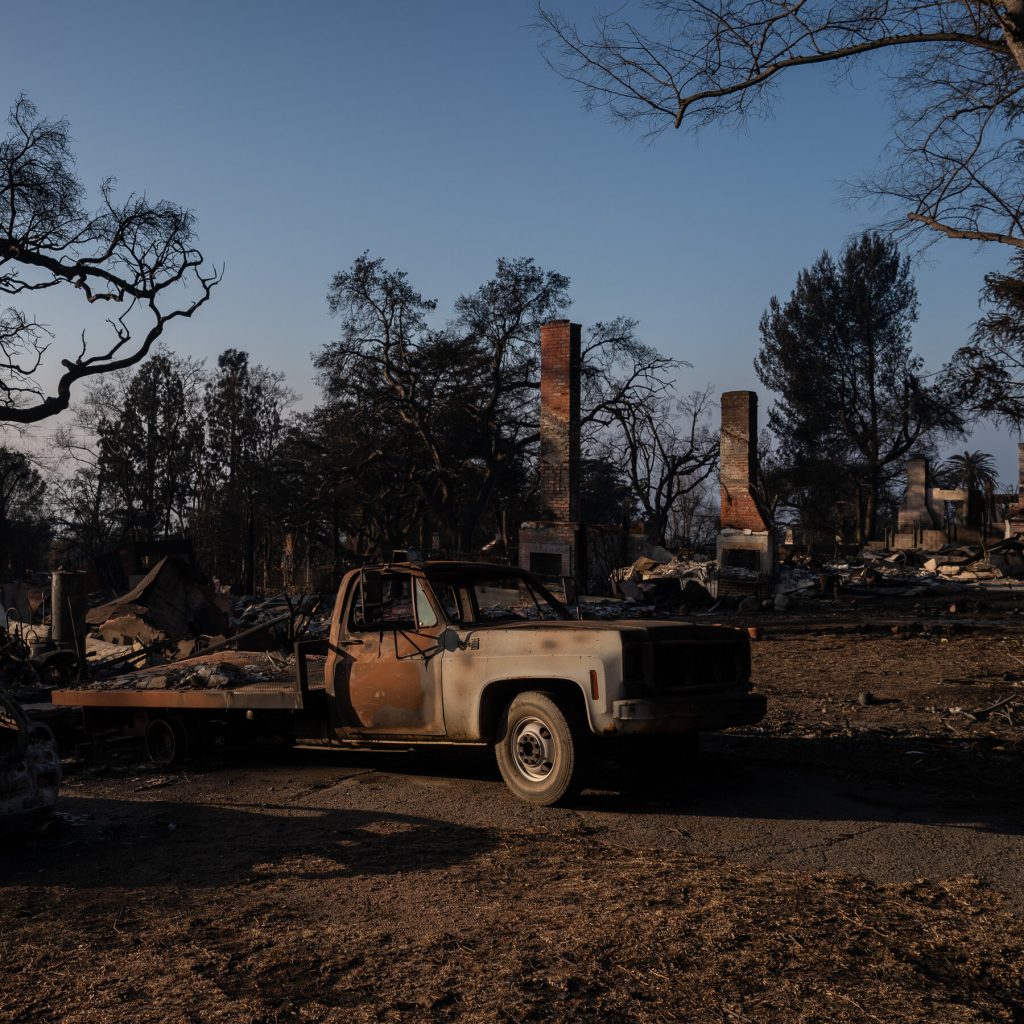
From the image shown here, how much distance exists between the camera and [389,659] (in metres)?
8.59

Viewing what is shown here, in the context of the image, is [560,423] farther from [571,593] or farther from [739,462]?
[571,593]

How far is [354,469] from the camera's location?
3709cm

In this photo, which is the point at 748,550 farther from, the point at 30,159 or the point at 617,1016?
the point at 617,1016

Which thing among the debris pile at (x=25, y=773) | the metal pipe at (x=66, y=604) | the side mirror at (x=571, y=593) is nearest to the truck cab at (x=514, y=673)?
the side mirror at (x=571, y=593)

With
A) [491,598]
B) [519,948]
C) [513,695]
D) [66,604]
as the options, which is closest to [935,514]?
[66,604]

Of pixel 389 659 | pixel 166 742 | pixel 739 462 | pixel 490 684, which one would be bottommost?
pixel 166 742

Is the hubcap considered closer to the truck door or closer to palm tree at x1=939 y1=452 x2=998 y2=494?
the truck door

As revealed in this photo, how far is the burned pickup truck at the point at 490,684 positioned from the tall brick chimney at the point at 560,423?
21.5m

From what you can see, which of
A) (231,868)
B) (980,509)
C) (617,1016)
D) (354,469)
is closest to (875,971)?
(617,1016)

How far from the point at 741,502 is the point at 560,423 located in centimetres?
702

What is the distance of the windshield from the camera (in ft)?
28.6

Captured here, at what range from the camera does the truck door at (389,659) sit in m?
8.35

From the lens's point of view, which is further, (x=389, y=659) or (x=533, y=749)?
(x=389, y=659)

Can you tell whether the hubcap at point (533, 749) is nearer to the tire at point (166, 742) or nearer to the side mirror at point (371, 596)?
the side mirror at point (371, 596)
